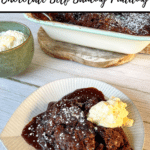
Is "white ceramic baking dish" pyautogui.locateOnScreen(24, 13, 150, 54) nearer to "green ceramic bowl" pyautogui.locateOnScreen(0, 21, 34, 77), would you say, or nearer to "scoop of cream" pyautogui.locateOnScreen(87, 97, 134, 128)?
"green ceramic bowl" pyautogui.locateOnScreen(0, 21, 34, 77)

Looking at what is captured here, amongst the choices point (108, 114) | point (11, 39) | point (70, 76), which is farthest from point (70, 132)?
point (11, 39)

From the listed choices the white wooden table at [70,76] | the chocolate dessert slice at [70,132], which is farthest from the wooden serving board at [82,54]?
the chocolate dessert slice at [70,132]

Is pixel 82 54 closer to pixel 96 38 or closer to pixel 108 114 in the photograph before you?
pixel 96 38

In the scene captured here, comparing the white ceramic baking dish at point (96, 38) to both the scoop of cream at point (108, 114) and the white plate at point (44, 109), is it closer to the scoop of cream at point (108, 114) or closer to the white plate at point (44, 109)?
the white plate at point (44, 109)

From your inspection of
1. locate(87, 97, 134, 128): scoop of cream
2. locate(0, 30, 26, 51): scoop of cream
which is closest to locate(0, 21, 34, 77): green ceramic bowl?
locate(0, 30, 26, 51): scoop of cream

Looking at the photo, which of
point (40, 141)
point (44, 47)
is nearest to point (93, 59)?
point (44, 47)

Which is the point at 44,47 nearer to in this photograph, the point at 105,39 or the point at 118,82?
the point at 105,39
